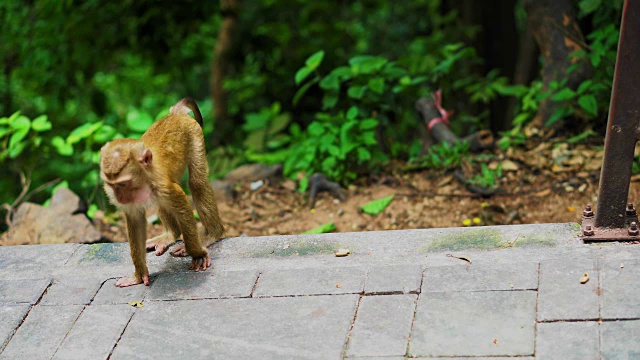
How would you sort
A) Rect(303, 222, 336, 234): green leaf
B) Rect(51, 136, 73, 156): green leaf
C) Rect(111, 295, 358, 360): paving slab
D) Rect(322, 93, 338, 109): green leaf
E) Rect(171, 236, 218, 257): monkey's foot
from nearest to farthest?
1. Rect(111, 295, 358, 360): paving slab
2. Rect(171, 236, 218, 257): monkey's foot
3. Rect(303, 222, 336, 234): green leaf
4. Rect(51, 136, 73, 156): green leaf
5. Rect(322, 93, 338, 109): green leaf

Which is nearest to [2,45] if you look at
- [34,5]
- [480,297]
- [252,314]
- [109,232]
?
[34,5]

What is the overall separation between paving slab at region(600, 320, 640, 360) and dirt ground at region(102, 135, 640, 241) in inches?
88.2

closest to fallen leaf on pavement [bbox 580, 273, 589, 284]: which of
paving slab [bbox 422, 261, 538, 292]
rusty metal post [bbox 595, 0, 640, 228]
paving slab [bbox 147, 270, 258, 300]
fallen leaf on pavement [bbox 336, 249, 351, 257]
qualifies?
paving slab [bbox 422, 261, 538, 292]

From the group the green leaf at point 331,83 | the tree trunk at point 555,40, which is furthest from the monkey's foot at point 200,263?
the tree trunk at point 555,40

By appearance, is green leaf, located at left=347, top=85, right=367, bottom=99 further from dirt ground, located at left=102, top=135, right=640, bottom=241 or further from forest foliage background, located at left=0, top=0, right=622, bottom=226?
dirt ground, located at left=102, top=135, right=640, bottom=241

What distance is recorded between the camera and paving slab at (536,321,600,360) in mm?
3488

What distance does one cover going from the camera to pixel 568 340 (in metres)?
3.59

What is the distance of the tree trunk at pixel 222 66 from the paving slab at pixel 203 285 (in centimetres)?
552

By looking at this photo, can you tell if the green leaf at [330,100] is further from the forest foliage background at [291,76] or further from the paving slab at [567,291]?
the paving slab at [567,291]

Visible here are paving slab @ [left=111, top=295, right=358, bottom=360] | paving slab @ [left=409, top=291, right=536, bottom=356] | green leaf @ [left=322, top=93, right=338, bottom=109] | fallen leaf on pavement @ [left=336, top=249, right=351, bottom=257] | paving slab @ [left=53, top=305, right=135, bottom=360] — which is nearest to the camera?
paving slab @ [left=409, top=291, right=536, bottom=356]

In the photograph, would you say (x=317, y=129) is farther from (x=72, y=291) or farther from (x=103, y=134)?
(x=72, y=291)

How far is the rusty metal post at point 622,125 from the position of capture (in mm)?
4129

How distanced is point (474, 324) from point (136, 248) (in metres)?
2.04

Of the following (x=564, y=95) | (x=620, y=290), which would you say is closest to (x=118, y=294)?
(x=620, y=290)
